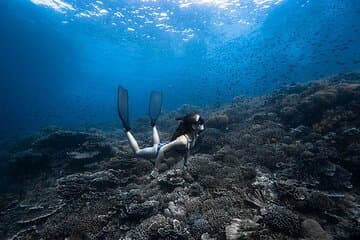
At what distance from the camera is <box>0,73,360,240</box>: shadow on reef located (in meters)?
5.22

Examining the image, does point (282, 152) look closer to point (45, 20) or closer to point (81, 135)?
point (81, 135)

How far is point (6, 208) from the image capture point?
356 inches

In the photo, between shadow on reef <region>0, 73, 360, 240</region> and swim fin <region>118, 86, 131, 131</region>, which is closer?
shadow on reef <region>0, 73, 360, 240</region>

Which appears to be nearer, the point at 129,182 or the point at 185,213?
the point at 185,213

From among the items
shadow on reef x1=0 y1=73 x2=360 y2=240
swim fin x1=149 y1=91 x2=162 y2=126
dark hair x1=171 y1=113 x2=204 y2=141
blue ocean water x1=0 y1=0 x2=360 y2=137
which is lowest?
shadow on reef x1=0 y1=73 x2=360 y2=240

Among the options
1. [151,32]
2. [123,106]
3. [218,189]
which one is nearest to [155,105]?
[123,106]

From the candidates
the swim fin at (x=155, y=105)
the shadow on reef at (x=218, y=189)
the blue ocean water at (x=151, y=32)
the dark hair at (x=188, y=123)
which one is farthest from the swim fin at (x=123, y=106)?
the blue ocean water at (x=151, y=32)

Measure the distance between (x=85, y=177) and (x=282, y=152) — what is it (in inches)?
266

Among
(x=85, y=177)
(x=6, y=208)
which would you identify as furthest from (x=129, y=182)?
(x=6, y=208)

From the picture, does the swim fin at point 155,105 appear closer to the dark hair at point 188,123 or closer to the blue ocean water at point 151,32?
the dark hair at point 188,123

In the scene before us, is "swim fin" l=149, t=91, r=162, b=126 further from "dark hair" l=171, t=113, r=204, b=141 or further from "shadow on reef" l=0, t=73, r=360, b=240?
"shadow on reef" l=0, t=73, r=360, b=240

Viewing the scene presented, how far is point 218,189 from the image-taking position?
22.2 feet

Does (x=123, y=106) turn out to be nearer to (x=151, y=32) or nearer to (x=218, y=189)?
(x=218, y=189)

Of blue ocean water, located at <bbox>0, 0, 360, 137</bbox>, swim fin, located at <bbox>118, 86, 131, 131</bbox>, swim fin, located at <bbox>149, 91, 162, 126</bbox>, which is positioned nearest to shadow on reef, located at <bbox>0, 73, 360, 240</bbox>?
swim fin, located at <bbox>149, 91, 162, 126</bbox>
